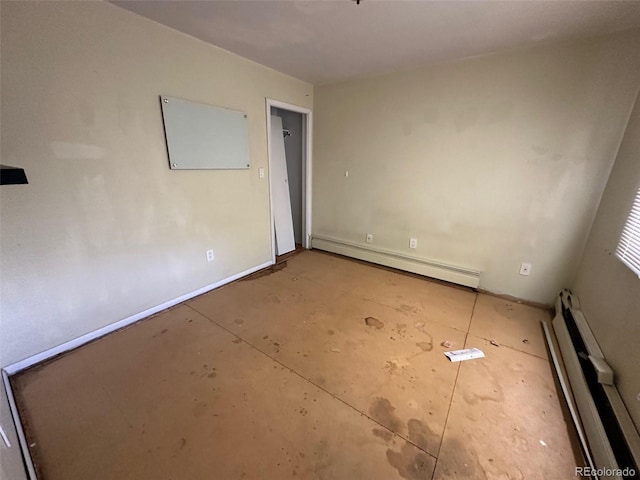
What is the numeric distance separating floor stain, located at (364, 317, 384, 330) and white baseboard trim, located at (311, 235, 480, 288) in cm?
113

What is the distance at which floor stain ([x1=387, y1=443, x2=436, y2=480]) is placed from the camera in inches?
44.3

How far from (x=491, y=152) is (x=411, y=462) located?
252cm

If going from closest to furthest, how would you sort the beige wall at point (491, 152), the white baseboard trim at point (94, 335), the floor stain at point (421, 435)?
the floor stain at point (421, 435) < the white baseboard trim at point (94, 335) < the beige wall at point (491, 152)

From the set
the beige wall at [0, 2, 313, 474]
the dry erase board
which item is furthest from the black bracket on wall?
the dry erase board

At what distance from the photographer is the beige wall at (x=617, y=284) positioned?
1.27 metres

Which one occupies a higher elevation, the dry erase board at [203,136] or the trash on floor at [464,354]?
the dry erase board at [203,136]

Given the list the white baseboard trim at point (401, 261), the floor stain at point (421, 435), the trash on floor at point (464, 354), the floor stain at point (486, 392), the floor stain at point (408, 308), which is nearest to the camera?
the floor stain at point (421, 435)

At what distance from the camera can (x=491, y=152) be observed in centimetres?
240

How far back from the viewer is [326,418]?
4.49 ft

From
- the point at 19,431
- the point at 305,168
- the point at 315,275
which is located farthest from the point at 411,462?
the point at 305,168

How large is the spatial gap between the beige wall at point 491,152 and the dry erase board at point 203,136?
1.28m

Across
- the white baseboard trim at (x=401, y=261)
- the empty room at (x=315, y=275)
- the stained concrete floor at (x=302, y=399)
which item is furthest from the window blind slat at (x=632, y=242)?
the white baseboard trim at (x=401, y=261)

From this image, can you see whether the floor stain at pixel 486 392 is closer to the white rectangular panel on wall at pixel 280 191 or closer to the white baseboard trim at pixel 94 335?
the white baseboard trim at pixel 94 335

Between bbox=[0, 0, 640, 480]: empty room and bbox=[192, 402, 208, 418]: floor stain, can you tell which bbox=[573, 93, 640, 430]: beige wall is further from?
bbox=[192, 402, 208, 418]: floor stain
